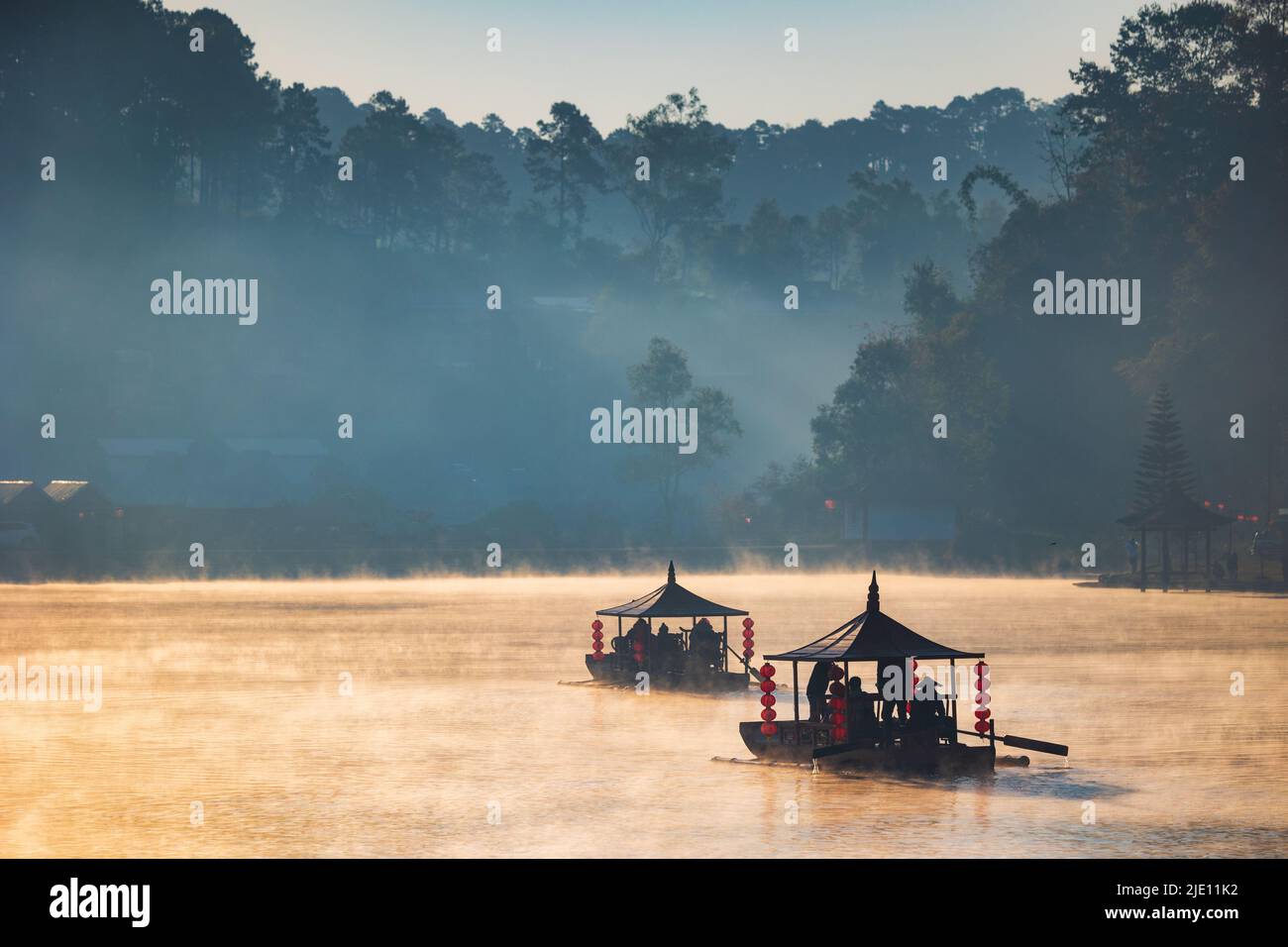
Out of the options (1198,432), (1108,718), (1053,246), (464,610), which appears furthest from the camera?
(1053,246)

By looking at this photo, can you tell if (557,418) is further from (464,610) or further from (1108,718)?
(1108,718)

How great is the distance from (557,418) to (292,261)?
32838mm

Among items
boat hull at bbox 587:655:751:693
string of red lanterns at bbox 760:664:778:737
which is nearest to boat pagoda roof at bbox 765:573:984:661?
string of red lanterns at bbox 760:664:778:737

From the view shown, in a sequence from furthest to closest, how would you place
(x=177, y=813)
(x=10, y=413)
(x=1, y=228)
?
1. (x=1, y=228)
2. (x=10, y=413)
3. (x=177, y=813)

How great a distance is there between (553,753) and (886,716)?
818 cm

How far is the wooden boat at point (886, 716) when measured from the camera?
33.0 m

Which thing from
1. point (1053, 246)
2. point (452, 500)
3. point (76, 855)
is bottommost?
point (76, 855)

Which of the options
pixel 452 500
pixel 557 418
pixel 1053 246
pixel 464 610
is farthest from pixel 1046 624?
pixel 557 418

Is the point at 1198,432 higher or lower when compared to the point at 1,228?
lower

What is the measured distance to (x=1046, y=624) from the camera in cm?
7369

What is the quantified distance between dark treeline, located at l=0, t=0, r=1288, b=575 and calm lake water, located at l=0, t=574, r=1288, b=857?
5159 cm

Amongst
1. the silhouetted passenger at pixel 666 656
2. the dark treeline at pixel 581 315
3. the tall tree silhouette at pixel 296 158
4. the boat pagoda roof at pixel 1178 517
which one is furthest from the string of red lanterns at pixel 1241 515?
the tall tree silhouette at pixel 296 158

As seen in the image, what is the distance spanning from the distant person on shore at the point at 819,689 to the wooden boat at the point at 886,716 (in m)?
0.04

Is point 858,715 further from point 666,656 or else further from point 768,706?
point 666,656
